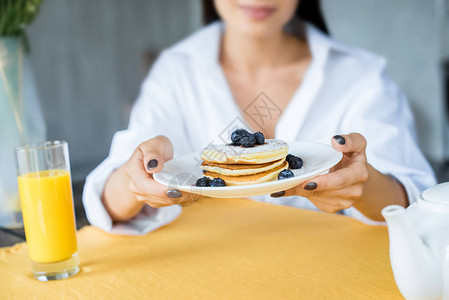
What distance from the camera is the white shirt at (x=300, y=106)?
127cm

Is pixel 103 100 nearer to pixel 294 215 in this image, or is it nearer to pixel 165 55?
pixel 165 55

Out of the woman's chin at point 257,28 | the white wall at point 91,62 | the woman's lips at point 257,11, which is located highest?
the woman's lips at point 257,11

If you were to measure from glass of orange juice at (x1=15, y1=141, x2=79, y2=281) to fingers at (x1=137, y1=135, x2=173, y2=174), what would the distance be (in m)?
0.16

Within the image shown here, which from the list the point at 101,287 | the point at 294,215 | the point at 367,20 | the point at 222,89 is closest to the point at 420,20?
the point at 367,20

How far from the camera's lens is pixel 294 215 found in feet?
3.43

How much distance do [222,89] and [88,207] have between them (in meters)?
0.69

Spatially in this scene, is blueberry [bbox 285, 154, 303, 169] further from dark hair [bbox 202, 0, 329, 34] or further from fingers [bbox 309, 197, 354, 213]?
dark hair [bbox 202, 0, 329, 34]

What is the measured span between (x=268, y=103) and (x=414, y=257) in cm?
117

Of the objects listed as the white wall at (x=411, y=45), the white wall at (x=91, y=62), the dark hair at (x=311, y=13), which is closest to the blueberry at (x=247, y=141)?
the dark hair at (x=311, y=13)

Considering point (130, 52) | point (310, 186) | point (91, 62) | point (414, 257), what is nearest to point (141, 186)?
point (310, 186)

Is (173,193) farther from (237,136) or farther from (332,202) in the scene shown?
(332,202)

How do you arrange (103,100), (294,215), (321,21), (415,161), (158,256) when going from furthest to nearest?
(103,100) < (321,21) < (415,161) < (294,215) < (158,256)

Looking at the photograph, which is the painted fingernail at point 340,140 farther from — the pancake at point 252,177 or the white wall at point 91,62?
the white wall at point 91,62

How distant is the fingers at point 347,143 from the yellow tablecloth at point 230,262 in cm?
19
